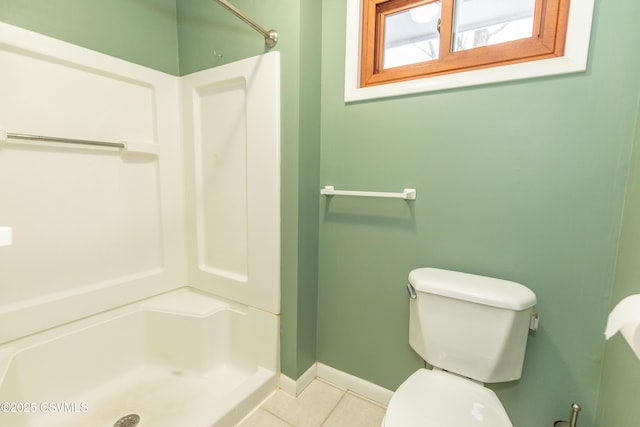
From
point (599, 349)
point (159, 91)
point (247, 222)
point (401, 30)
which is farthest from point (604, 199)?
point (159, 91)

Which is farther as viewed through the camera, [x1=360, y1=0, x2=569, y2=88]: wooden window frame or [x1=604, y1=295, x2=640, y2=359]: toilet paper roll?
[x1=360, y1=0, x2=569, y2=88]: wooden window frame

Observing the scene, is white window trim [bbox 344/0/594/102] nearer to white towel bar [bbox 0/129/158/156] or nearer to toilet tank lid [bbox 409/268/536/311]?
toilet tank lid [bbox 409/268/536/311]

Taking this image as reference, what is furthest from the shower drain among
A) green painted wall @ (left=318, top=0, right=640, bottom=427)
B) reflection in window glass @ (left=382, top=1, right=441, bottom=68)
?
reflection in window glass @ (left=382, top=1, right=441, bottom=68)

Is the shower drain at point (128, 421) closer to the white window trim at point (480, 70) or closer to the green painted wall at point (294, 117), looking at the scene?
the green painted wall at point (294, 117)

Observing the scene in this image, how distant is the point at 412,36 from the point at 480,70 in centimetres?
40

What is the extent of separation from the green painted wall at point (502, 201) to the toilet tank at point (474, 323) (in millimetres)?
155

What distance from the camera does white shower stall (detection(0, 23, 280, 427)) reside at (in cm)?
118

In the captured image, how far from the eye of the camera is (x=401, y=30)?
4.40 feet

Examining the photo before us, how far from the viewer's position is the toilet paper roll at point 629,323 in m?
0.50

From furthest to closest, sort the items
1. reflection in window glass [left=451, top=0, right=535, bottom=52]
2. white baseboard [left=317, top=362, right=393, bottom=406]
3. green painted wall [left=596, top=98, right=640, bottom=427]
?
white baseboard [left=317, top=362, right=393, bottom=406]
reflection in window glass [left=451, top=0, right=535, bottom=52]
green painted wall [left=596, top=98, right=640, bottom=427]

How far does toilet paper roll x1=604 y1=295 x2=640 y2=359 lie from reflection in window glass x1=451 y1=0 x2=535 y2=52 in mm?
1025

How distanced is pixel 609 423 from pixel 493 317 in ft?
1.53

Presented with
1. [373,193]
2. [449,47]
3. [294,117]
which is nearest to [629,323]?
[373,193]

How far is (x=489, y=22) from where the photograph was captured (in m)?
1.16
